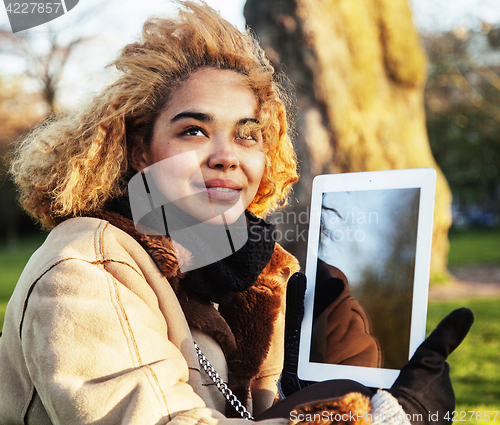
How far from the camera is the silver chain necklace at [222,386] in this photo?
1592 mm

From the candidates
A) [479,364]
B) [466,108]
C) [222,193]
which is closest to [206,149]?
[222,193]

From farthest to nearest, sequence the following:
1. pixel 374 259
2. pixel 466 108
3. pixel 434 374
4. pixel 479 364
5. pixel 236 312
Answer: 1. pixel 466 108
2. pixel 479 364
3. pixel 236 312
4. pixel 374 259
5. pixel 434 374

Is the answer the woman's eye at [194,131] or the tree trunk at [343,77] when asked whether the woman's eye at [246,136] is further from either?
the tree trunk at [343,77]

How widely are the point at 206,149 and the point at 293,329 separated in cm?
69

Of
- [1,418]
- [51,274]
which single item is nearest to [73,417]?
[51,274]

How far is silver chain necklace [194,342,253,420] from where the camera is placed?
1.59 m

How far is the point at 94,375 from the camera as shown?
1171 millimetres

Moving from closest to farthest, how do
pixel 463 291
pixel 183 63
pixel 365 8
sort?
pixel 183 63, pixel 365 8, pixel 463 291

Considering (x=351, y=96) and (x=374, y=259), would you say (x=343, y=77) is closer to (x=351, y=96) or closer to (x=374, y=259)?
(x=351, y=96)

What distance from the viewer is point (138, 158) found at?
187 centimetres

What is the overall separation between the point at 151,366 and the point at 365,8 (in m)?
7.16

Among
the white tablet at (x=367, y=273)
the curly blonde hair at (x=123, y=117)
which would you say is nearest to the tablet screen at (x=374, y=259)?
the white tablet at (x=367, y=273)

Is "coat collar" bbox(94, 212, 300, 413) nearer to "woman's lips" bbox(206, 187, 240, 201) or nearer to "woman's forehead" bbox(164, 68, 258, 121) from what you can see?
"woman's lips" bbox(206, 187, 240, 201)

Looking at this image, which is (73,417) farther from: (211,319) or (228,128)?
(228,128)
